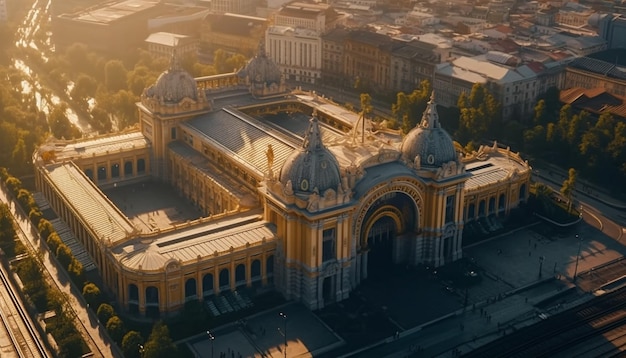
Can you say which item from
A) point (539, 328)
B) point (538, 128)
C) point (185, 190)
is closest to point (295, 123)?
point (185, 190)

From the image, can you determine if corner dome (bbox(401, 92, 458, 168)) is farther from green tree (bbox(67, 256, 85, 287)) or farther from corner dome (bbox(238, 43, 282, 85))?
corner dome (bbox(238, 43, 282, 85))

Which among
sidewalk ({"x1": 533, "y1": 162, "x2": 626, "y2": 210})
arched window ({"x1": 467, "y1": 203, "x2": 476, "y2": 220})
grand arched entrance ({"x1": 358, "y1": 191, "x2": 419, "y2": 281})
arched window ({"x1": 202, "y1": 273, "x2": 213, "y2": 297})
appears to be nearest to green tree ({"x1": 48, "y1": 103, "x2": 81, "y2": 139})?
arched window ({"x1": 202, "y1": 273, "x2": 213, "y2": 297})

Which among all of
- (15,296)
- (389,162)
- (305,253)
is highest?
(389,162)

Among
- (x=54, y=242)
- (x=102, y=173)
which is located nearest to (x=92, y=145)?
(x=102, y=173)

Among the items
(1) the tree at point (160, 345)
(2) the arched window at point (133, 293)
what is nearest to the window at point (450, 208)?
(2) the arched window at point (133, 293)

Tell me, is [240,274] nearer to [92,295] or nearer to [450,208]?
[92,295]

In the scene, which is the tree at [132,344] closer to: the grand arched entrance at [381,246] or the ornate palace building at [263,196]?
the ornate palace building at [263,196]

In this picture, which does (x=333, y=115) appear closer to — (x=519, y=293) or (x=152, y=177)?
(x=152, y=177)
